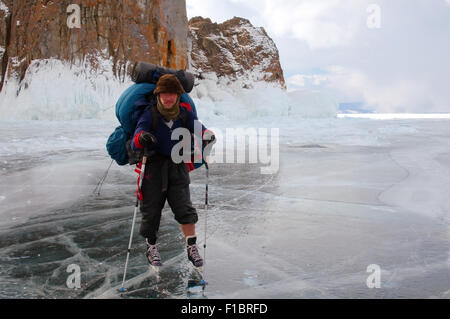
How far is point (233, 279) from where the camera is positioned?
2.89m

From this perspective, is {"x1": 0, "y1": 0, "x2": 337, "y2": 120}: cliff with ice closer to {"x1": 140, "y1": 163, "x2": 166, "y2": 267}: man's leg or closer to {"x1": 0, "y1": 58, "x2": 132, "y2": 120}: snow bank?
{"x1": 0, "y1": 58, "x2": 132, "y2": 120}: snow bank

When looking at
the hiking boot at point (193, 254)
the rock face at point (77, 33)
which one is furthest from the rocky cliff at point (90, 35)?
the hiking boot at point (193, 254)

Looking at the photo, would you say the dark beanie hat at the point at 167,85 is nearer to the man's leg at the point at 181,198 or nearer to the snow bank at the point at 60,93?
the man's leg at the point at 181,198

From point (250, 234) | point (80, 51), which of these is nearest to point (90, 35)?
point (80, 51)

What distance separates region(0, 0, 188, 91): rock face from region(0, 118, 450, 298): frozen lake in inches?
765

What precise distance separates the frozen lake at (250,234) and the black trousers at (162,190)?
458mm

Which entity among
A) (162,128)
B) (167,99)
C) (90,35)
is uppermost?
(90,35)

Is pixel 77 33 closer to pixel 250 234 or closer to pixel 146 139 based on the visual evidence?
pixel 250 234

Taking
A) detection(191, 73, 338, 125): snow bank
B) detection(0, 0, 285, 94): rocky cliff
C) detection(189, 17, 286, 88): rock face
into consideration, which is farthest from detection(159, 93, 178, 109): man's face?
detection(189, 17, 286, 88): rock face

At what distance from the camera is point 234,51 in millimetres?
45812

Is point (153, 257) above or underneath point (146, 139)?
underneath

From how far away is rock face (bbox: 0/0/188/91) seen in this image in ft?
79.4

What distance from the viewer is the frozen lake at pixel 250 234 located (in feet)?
9.16

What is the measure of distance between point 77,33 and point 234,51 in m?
24.4
